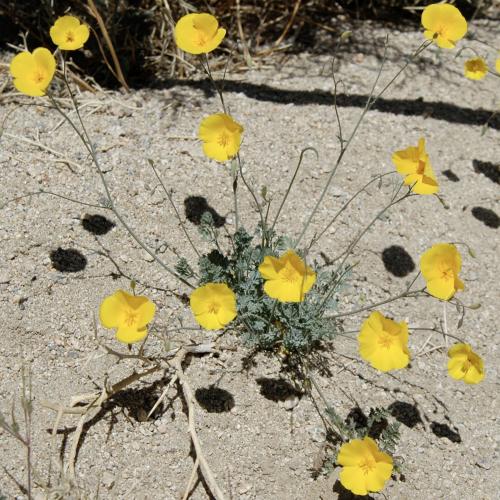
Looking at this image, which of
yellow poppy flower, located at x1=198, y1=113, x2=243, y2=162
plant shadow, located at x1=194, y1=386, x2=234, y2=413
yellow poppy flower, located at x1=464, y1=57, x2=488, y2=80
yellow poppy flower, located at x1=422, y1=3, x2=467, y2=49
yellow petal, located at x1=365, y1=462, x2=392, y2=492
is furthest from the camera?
yellow poppy flower, located at x1=464, y1=57, x2=488, y2=80

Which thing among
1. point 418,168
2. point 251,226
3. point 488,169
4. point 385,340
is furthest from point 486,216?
point 385,340

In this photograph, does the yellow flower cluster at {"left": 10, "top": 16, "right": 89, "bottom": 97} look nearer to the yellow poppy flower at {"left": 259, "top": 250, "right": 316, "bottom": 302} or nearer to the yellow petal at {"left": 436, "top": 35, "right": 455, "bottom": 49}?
the yellow poppy flower at {"left": 259, "top": 250, "right": 316, "bottom": 302}

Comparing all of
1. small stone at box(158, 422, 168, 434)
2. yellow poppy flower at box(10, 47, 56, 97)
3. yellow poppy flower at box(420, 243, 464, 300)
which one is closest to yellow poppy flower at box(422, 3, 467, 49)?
yellow poppy flower at box(420, 243, 464, 300)

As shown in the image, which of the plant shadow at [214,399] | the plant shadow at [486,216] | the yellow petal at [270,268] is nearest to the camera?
the yellow petal at [270,268]

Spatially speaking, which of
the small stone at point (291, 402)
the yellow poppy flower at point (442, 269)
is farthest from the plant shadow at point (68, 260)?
the yellow poppy flower at point (442, 269)

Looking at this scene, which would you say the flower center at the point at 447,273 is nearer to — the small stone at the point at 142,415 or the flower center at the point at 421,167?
the flower center at the point at 421,167
